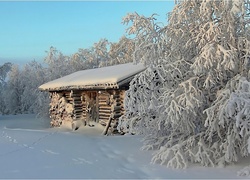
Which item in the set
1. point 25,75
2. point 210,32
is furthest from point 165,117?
point 25,75

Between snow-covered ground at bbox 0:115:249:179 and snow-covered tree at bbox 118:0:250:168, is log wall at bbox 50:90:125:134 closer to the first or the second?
snow-covered ground at bbox 0:115:249:179

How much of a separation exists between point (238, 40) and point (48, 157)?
604cm

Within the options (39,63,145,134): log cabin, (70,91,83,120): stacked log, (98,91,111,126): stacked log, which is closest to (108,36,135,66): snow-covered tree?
(39,63,145,134): log cabin

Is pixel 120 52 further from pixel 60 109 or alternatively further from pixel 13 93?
pixel 60 109

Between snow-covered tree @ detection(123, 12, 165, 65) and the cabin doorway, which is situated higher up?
snow-covered tree @ detection(123, 12, 165, 65)

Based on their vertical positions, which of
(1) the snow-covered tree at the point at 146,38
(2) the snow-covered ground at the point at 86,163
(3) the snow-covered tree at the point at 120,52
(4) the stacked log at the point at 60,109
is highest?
(3) the snow-covered tree at the point at 120,52

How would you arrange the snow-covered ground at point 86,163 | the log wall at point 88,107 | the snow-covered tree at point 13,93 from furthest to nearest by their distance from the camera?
the snow-covered tree at point 13,93 < the log wall at point 88,107 < the snow-covered ground at point 86,163

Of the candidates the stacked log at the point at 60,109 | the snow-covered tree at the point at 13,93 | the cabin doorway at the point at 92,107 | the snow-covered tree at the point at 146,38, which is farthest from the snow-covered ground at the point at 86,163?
the snow-covered tree at the point at 13,93

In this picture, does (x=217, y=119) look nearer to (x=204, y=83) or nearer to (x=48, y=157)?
(x=204, y=83)

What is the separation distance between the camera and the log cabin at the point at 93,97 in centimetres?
1349

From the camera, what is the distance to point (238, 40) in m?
7.36

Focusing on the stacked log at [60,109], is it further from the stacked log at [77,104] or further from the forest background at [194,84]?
the forest background at [194,84]

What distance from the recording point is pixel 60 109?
18.3 meters

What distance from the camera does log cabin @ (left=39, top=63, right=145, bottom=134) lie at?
44.3ft
